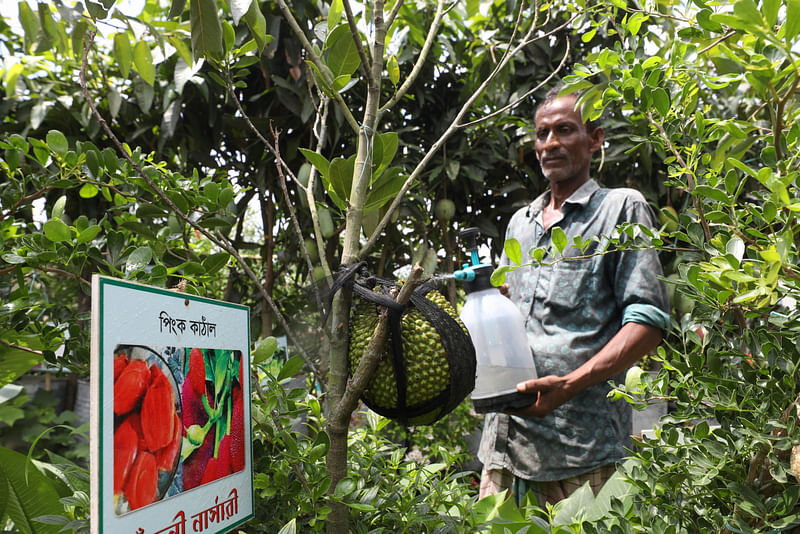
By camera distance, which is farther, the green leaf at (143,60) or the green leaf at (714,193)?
the green leaf at (143,60)

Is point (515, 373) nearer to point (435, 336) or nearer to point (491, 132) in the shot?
point (435, 336)

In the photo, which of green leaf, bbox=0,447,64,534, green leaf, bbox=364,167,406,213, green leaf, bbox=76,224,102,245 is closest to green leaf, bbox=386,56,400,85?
green leaf, bbox=364,167,406,213

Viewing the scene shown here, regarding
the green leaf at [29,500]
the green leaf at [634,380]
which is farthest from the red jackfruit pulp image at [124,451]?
the green leaf at [634,380]

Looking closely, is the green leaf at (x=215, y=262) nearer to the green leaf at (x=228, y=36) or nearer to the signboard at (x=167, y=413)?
the signboard at (x=167, y=413)

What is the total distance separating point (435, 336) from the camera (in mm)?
535

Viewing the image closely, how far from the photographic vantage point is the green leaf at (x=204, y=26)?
46 cm

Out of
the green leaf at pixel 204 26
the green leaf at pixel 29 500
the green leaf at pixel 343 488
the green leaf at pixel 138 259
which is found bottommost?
the green leaf at pixel 29 500

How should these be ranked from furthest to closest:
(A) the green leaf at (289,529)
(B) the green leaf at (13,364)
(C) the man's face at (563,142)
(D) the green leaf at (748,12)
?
1. (C) the man's face at (563,142)
2. (B) the green leaf at (13,364)
3. (A) the green leaf at (289,529)
4. (D) the green leaf at (748,12)

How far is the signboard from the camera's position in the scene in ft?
1.20

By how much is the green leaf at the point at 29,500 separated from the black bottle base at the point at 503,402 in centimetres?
53

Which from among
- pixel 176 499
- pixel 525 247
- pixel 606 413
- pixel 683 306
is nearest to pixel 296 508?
pixel 176 499

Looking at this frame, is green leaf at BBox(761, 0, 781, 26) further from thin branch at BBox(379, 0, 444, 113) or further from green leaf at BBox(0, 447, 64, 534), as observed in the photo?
green leaf at BBox(0, 447, 64, 534)

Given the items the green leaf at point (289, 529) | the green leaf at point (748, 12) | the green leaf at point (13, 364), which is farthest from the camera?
the green leaf at point (13, 364)

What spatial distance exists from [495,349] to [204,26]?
1.88 feet
